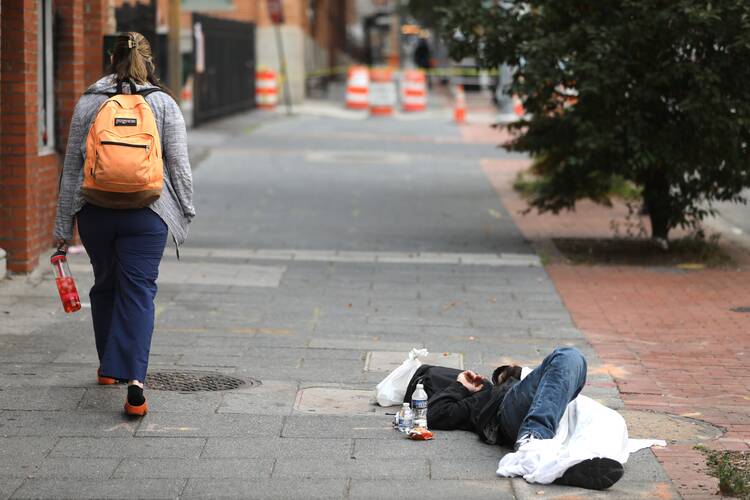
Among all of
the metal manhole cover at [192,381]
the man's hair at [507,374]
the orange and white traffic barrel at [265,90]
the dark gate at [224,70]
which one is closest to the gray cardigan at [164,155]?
the metal manhole cover at [192,381]

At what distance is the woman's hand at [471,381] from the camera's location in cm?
648

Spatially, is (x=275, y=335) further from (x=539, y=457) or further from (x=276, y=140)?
(x=276, y=140)

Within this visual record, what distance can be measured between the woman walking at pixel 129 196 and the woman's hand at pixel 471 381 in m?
1.58

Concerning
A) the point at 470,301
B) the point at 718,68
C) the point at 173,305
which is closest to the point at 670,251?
the point at 718,68

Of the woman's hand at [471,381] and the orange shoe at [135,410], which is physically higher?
the woman's hand at [471,381]

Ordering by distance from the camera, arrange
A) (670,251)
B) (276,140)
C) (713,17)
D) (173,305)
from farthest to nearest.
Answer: (276,140), (670,251), (713,17), (173,305)

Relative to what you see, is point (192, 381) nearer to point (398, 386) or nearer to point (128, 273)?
point (128, 273)

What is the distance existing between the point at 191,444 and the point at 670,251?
7846mm

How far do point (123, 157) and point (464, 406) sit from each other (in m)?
2.04

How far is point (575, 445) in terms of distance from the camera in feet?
19.1

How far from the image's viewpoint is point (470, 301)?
10273 mm

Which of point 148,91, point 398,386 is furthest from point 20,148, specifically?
point 398,386

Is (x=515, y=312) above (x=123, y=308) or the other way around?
the other way around

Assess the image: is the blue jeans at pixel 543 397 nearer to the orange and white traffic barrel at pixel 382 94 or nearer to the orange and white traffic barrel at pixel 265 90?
the orange and white traffic barrel at pixel 382 94
